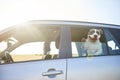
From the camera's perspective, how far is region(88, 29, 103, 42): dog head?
4247 mm

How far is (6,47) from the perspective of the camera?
3965 mm

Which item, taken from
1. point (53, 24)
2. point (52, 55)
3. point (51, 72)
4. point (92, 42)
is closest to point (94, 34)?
point (92, 42)

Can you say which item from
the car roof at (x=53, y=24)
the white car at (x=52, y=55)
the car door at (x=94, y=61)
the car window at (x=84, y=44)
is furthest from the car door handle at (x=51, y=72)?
the car roof at (x=53, y=24)

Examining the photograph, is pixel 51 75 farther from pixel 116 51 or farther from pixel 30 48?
pixel 116 51

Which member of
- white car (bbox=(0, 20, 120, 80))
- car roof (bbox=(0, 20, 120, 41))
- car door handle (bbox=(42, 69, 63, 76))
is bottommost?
car door handle (bbox=(42, 69, 63, 76))

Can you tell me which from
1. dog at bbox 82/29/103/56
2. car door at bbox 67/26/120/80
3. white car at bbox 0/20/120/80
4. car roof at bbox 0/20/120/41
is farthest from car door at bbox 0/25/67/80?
dog at bbox 82/29/103/56

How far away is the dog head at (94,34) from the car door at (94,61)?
2.3 inches

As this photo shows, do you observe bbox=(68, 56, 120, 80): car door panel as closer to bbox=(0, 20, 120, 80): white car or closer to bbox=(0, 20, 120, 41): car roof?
bbox=(0, 20, 120, 80): white car

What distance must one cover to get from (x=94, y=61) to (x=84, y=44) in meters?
0.29

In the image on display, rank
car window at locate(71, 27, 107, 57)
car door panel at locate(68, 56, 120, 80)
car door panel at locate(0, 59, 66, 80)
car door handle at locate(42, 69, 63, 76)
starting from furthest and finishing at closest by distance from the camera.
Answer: car window at locate(71, 27, 107, 57) < car door panel at locate(68, 56, 120, 80) < car door handle at locate(42, 69, 63, 76) < car door panel at locate(0, 59, 66, 80)

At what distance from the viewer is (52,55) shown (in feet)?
12.9

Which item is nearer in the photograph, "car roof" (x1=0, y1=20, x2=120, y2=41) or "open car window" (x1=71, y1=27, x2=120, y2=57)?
"car roof" (x1=0, y1=20, x2=120, y2=41)

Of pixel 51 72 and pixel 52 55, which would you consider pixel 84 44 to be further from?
pixel 51 72

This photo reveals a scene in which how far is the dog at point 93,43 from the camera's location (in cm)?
418
